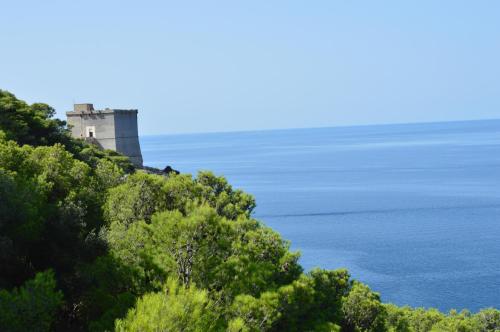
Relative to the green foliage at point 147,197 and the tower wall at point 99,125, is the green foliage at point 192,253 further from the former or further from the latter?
the tower wall at point 99,125

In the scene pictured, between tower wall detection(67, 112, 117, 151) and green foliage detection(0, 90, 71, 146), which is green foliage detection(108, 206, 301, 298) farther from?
tower wall detection(67, 112, 117, 151)

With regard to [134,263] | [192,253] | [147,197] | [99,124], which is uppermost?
[99,124]

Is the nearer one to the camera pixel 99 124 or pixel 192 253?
pixel 192 253

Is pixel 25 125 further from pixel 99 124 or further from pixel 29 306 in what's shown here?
pixel 99 124

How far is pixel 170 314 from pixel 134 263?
522 centimetres

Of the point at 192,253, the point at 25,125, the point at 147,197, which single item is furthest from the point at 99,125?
the point at 192,253

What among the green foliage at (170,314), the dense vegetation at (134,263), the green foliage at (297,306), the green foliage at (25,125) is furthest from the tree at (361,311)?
the green foliage at (25,125)

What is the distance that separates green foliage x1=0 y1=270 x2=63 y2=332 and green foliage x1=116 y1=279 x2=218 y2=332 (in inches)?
63.7

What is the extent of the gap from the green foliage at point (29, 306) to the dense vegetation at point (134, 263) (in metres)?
0.02

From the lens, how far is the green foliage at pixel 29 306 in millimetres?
14984

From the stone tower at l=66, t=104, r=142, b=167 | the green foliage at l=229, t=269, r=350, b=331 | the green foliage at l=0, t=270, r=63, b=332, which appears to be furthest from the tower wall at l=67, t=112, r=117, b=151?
the green foliage at l=0, t=270, r=63, b=332

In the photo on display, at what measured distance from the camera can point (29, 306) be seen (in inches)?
603

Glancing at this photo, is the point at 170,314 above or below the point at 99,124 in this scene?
below

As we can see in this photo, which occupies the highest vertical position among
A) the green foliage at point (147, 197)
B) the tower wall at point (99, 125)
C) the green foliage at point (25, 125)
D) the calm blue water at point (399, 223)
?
the tower wall at point (99, 125)
